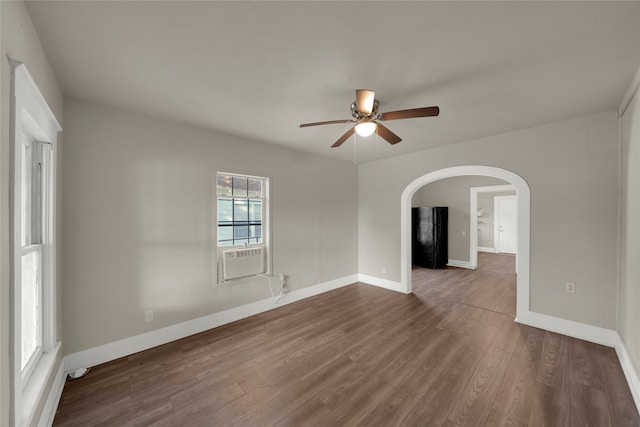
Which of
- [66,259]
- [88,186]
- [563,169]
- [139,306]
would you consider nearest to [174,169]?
[88,186]

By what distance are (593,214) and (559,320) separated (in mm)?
1284

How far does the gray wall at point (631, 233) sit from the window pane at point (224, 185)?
4036 mm

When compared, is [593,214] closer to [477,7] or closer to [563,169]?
[563,169]

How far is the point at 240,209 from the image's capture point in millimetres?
3500

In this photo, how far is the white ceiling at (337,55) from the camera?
4.39 feet

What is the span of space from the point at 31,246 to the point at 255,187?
7.57 feet

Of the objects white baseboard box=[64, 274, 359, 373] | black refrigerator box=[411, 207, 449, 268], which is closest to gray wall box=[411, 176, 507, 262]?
black refrigerator box=[411, 207, 449, 268]

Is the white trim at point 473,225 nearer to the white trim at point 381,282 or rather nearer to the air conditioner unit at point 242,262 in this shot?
the white trim at point 381,282

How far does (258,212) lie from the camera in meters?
3.72

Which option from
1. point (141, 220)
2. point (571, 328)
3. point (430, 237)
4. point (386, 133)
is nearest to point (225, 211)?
point (141, 220)

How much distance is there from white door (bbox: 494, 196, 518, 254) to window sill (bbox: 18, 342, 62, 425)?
1098 cm

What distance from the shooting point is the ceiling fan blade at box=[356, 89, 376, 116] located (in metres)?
1.76

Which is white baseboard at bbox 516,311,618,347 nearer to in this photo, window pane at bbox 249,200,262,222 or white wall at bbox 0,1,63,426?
window pane at bbox 249,200,262,222

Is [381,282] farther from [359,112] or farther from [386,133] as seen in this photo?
[359,112]
